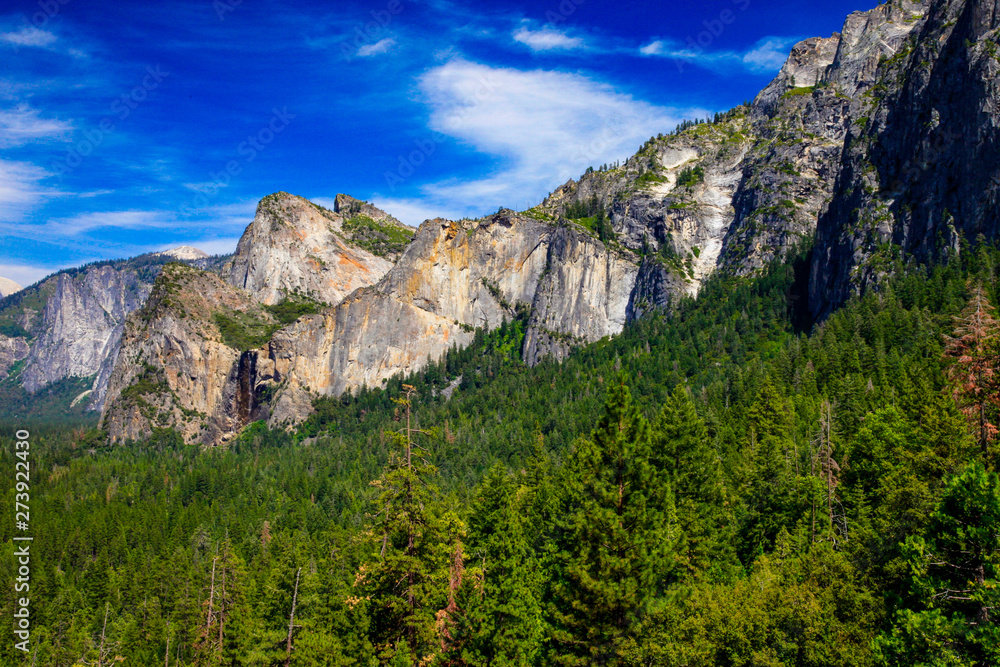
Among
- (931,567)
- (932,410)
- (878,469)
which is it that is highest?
(932,410)

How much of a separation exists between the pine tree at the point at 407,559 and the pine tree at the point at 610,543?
5866mm

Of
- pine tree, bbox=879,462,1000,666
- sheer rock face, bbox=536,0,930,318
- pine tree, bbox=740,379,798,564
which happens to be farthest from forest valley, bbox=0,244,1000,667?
sheer rock face, bbox=536,0,930,318

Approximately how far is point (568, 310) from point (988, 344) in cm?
16126

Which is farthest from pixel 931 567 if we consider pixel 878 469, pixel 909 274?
pixel 909 274

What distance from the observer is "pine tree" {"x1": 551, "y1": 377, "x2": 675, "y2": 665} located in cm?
2750

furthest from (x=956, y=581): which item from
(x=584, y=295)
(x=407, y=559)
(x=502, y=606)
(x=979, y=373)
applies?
(x=584, y=295)

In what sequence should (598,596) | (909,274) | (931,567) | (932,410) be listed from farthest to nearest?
(909,274), (932,410), (598,596), (931,567)

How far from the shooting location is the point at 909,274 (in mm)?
110562

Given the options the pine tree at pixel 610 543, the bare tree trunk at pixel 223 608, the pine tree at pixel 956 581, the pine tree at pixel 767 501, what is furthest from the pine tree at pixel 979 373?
the bare tree trunk at pixel 223 608

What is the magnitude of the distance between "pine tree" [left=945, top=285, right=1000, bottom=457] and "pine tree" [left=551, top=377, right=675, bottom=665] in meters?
15.0

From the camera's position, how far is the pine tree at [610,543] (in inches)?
1083

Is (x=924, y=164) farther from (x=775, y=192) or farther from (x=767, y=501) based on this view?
(x=767, y=501)

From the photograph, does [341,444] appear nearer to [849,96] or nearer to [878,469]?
[878,469]

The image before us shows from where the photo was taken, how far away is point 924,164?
398ft
